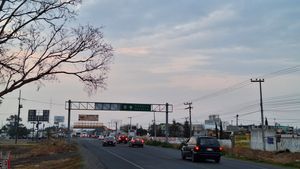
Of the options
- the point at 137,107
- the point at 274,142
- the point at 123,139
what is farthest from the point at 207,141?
the point at 123,139

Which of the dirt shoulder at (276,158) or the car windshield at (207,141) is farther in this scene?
the dirt shoulder at (276,158)

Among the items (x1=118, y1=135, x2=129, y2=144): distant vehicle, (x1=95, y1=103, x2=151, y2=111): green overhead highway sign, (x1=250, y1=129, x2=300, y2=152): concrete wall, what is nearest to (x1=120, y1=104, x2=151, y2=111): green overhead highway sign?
(x1=95, y1=103, x2=151, y2=111): green overhead highway sign

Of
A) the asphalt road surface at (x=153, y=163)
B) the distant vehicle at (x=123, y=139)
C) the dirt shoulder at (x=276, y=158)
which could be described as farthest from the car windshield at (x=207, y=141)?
the distant vehicle at (x=123, y=139)

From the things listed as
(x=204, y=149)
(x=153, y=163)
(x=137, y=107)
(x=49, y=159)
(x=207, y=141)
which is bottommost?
(x=49, y=159)

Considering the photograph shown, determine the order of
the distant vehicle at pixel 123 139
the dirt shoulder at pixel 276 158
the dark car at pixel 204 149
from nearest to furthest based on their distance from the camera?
the dark car at pixel 204 149, the dirt shoulder at pixel 276 158, the distant vehicle at pixel 123 139

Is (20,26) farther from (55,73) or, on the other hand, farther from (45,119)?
(45,119)

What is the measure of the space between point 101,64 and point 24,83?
4.29 metres

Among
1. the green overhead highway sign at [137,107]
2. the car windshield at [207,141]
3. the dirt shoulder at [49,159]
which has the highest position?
the green overhead highway sign at [137,107]

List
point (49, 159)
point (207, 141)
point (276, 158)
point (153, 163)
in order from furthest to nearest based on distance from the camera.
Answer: point (276, 158) → point (49, 159) → point (207, 141) → point (153, 163)

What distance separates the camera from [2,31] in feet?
64.5

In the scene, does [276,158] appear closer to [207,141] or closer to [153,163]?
[207,141]

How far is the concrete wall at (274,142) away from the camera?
207ft

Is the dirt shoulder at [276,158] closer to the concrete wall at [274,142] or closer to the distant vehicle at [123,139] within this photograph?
the concrete wall at [274,142]

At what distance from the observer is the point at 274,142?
69625 millimetres
